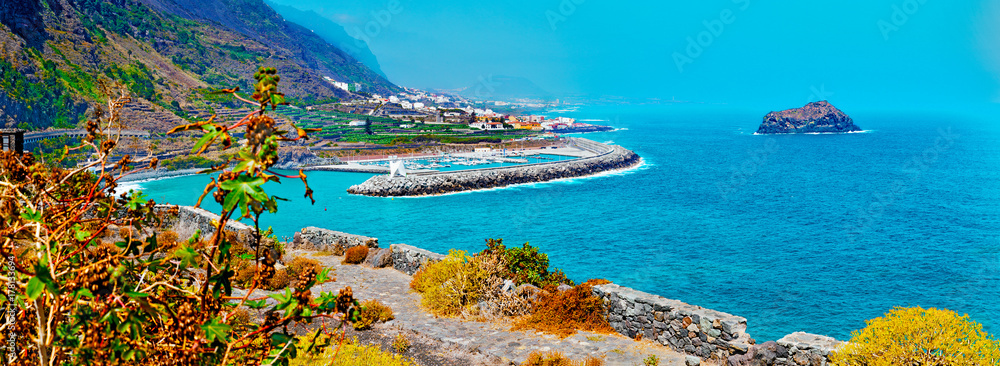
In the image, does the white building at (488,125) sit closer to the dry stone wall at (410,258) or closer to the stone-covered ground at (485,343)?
the dry stone wall at (410,258)

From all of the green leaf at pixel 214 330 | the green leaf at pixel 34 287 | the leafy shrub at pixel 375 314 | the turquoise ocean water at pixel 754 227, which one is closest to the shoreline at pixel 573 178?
the turquoise ocean water at pixel 754 227

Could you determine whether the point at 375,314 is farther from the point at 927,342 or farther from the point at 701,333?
the point at 927,342

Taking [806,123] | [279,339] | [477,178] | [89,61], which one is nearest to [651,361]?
[279,339]

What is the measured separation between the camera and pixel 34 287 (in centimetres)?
264

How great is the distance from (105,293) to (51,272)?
9.3 inches

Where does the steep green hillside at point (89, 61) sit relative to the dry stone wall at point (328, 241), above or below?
above

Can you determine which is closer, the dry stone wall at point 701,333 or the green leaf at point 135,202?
the green leaf at point 135,202

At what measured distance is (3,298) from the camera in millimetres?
3559

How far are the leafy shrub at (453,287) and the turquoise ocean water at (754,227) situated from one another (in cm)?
1450

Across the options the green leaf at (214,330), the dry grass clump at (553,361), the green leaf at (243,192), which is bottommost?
the dry grass clump at (553,361)

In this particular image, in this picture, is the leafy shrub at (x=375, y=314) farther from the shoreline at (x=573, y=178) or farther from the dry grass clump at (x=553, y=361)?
the shoreline at (x=573, y=178)

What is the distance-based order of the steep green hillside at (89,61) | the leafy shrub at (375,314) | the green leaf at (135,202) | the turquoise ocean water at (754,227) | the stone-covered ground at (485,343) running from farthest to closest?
the steep green hillside at (89,61) → the turquoise ocean water at (754,227) → the leafy shrub at (375,314) → the stone-covered ground at (485,343) → the green leaf at (135,202)

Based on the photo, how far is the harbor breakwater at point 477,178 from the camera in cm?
7050

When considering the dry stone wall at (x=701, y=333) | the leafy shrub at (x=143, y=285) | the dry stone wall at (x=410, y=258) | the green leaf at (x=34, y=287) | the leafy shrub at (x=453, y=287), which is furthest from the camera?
the dry stone wall at (x=410, y=258)
